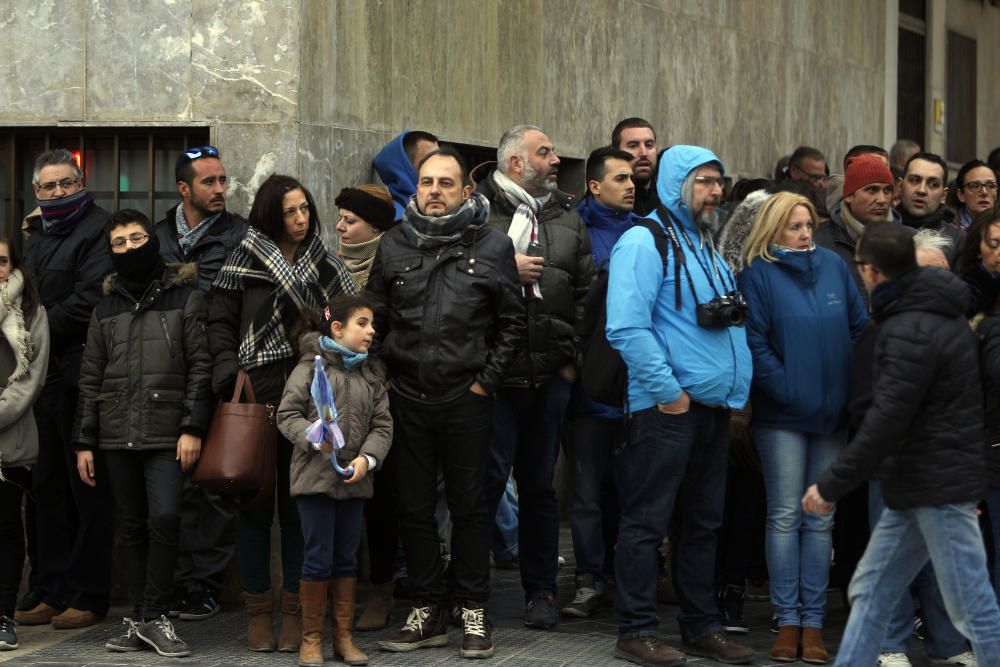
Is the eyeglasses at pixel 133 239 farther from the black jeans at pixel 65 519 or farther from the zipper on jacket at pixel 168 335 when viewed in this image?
the black jeans at pixel 65 519

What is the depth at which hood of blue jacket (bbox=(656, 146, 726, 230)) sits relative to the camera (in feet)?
24.5

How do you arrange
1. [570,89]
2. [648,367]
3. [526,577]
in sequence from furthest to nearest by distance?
1. [570,89]
2. [526,577]
3. [648,367]

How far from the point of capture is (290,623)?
7.57m

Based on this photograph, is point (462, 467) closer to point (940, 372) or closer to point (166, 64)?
point (940, 372)

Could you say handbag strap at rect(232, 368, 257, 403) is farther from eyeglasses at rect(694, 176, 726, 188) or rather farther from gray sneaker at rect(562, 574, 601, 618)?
eyeglasses at rect(694, 176, 726, 188)

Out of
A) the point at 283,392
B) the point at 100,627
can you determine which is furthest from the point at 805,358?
the point at 100,627

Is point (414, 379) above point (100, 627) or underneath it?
above

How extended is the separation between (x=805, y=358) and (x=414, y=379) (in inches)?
65.2

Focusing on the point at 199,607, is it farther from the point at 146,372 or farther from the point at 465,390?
the point at 465,390

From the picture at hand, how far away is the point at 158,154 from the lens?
9.23 metres

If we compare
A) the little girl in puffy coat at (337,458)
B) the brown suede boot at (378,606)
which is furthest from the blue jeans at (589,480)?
the little girl in puffy coat at (337,458)

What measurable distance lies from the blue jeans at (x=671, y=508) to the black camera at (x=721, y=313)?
0.36 meters

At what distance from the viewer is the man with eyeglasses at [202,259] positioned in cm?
834

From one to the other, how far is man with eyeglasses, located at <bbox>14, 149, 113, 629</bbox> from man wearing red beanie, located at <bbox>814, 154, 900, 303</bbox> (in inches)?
134
